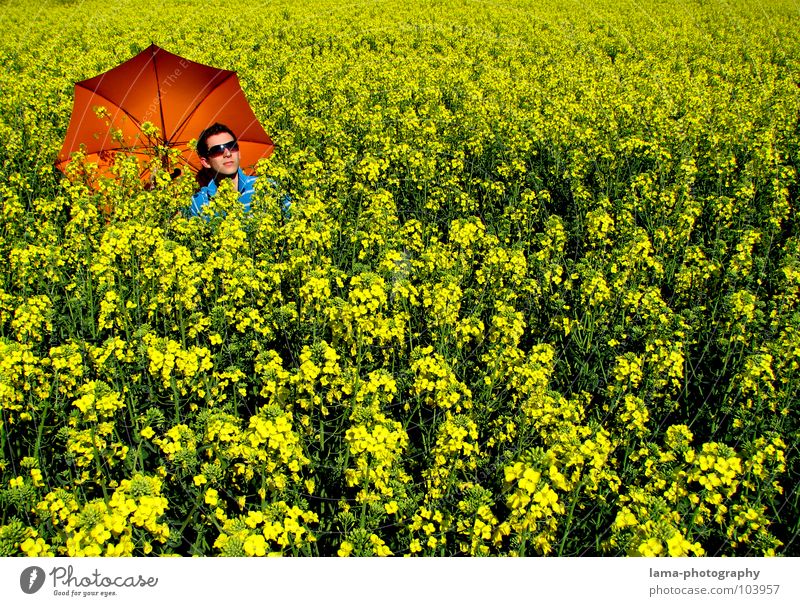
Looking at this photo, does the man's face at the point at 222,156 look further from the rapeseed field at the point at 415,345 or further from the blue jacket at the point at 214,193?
the rapeseed field at the point at 415,345

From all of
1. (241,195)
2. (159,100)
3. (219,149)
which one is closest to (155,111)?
(159,100)

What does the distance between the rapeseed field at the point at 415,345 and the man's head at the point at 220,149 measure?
0.75 m

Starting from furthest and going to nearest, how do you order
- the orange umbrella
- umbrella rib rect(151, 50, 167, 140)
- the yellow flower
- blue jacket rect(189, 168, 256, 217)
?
umbrella rib rect(151, 50, 167, 140) < the orange umbrella < blue jacket rect(189, 168, 256, 217) < the yellow flower

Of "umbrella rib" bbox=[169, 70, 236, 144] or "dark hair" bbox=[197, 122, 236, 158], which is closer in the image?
"dark hair" bbox=[197, 122, 236, 158]

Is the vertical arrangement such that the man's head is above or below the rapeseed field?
above

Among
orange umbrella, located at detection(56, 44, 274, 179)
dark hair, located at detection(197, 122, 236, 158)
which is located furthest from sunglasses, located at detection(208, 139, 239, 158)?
orange umbrella, located at detection(56, 44, 274, 179)

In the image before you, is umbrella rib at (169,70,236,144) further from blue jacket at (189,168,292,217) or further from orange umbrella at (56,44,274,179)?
blue jacket at (189,168,292,217)
